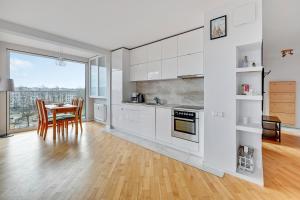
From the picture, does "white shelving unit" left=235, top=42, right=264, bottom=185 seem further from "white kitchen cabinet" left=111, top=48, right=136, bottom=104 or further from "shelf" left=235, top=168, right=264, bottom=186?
"white kitchen cabinet" left=111, top=48, right=136, bottom=104

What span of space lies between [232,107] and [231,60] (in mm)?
683

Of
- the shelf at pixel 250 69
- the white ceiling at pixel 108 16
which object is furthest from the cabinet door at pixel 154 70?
the shelf at pixel 250 69

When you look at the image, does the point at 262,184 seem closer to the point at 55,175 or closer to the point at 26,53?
the point at 55,175

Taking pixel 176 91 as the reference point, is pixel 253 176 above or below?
below

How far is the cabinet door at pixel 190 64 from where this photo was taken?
295cm

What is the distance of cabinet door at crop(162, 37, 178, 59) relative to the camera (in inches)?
134

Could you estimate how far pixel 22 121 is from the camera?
4484mm

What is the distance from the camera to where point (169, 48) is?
3.51m

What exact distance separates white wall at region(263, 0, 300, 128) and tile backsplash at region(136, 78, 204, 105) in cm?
166

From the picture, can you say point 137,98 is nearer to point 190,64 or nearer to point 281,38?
point 190,64

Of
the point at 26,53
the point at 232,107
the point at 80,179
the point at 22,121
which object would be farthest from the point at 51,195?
the point at 26,53

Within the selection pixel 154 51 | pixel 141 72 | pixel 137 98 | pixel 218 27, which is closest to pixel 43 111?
pixel 137 98

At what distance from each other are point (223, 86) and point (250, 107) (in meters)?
0.53

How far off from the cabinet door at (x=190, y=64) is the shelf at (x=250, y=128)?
1283 mm
